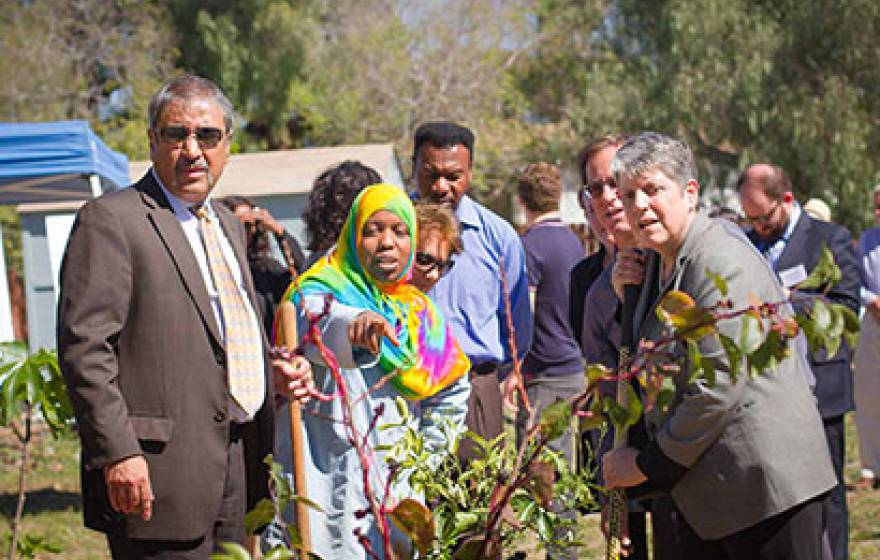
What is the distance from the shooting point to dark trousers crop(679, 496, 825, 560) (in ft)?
11.1

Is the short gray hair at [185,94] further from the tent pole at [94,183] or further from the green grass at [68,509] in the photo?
the tent pole at [94,183]

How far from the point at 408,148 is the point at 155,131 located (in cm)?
3039

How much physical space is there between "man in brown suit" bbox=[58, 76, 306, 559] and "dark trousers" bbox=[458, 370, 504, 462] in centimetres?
130

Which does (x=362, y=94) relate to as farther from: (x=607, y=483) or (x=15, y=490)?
(x=607, y=483)

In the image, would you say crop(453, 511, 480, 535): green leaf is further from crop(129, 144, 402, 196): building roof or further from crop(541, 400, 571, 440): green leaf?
crop(129, 144, 402, 196): building roof

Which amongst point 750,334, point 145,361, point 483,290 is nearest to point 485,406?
point 483,290

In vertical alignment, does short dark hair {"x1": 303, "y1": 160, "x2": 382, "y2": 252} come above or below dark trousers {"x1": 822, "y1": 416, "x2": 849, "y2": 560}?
above

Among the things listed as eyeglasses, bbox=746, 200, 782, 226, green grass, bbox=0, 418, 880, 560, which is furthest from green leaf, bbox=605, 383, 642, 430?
eyeglasses, bbox=746, 200, 782, 226

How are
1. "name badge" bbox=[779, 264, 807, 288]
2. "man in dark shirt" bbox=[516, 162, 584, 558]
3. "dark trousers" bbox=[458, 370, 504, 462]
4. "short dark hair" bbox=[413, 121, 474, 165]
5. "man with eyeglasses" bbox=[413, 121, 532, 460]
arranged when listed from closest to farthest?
"dark trousers" bbox=[458, 370, 504, 462]
"man with eyeglasses" bbox=[413, 121, 532, 460]
"short dark hair" bbox=[413, 121, 474, 165]
"name badge" bbox=[779, 264, 807, 288]
"man in dark shirt" bbox=[516, 162, 584, 558]

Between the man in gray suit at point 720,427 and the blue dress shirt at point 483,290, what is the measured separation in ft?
5.87

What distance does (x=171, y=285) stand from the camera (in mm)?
3605

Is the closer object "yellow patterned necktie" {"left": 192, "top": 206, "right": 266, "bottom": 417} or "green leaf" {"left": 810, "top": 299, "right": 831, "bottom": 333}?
"green leaf" {"left": 810, "top": 299, "right": 831, "bottom": 333}

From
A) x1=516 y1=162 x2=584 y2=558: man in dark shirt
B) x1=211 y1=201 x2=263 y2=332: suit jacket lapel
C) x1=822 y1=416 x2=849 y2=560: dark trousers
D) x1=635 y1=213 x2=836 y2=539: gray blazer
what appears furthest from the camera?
x1=516 y1=162 x2=584 y2=558: man in dark shirt

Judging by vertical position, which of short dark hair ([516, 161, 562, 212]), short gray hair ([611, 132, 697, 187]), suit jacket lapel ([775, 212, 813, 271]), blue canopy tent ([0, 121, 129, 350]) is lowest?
suit jacket lapel ([775, 212, 813, 271])
